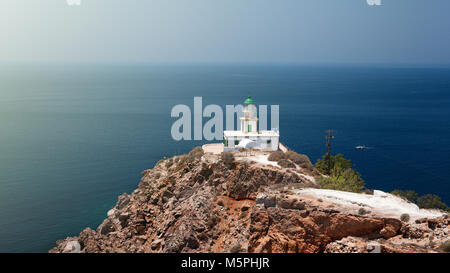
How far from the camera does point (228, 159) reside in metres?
33.8

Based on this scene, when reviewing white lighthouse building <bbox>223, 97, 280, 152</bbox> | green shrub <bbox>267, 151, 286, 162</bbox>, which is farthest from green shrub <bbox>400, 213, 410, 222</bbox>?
white lighthouse building <bbox>223, 97, 280, 152</bbox>

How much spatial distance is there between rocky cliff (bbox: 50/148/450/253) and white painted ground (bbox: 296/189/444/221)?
0.60 m

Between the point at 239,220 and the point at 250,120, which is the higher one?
the point at 250,120

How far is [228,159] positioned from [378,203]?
13463 millimetres

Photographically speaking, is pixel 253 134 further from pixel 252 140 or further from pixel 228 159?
pixel 228 159

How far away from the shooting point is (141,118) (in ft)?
343

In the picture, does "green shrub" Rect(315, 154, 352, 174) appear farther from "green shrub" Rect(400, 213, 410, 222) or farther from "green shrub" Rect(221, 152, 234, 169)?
"green shrub" Rect(400, 213, 410, 222)

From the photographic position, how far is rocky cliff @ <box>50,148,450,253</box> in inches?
787

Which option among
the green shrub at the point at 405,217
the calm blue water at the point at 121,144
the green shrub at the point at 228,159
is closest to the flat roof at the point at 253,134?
the green shrub at the point at 228,159

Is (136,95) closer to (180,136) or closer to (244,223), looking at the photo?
(180,136)
